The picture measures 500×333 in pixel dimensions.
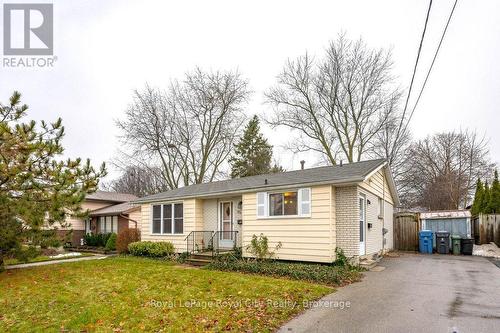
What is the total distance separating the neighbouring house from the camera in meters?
22.1

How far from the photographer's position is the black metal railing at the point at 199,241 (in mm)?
14414

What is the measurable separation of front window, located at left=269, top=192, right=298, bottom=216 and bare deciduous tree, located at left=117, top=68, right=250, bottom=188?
1673 cm

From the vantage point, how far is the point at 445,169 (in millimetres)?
27906

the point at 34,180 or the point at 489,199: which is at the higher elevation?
the point at 34,180

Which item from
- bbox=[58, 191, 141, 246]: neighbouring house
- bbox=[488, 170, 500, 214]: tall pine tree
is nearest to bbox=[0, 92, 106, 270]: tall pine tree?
bbox=[58, 191, 141, 246]: neighbouring house

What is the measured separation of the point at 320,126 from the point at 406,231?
11.3 metres

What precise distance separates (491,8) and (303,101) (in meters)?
19.3

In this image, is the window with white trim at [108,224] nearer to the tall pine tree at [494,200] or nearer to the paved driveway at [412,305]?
the paved driveway at [412,305]

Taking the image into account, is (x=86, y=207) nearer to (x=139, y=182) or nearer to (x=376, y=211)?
→ (x=139, y=182)

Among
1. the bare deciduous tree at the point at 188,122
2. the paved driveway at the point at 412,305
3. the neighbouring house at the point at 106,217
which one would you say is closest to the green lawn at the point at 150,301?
the paved driveway at the point at 412,305

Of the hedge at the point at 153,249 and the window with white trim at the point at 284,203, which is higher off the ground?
the window with white trim at the point at 284,203

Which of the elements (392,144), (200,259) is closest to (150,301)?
(200,259)

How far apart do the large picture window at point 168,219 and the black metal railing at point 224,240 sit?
1.84 m

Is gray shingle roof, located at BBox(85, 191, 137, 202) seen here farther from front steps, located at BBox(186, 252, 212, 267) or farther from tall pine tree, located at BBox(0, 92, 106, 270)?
tall pine tree, located at BBox(0, 92, 106, 270)
